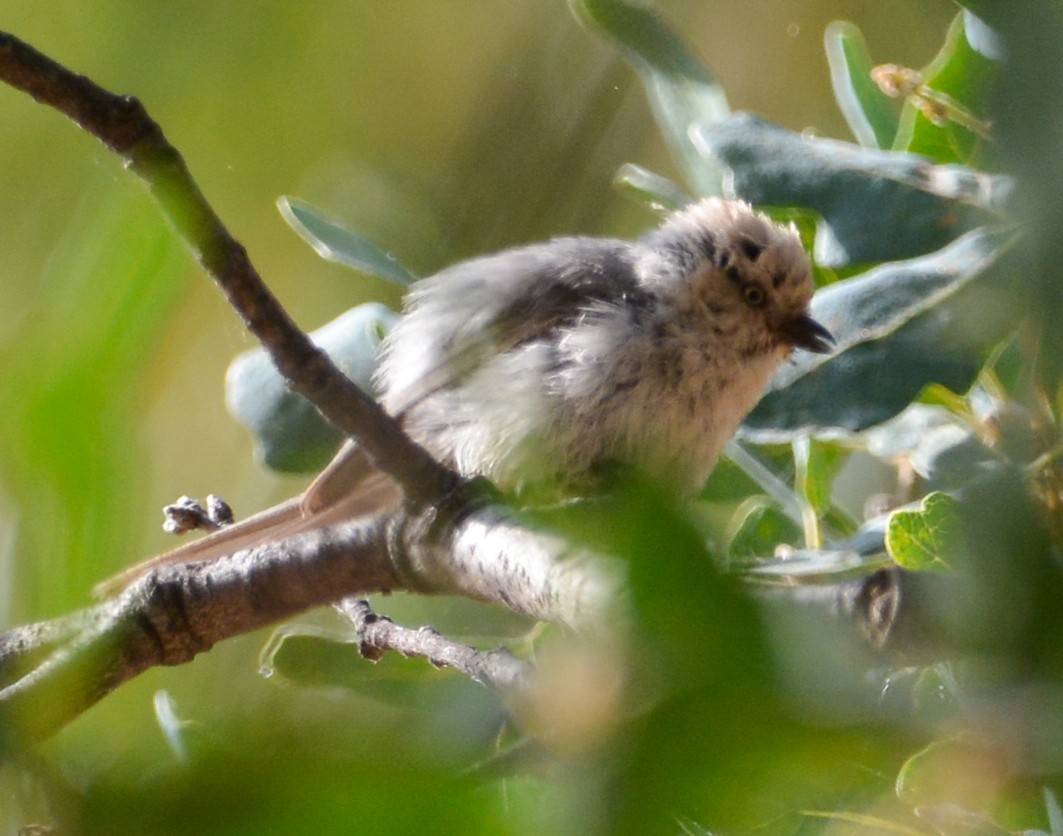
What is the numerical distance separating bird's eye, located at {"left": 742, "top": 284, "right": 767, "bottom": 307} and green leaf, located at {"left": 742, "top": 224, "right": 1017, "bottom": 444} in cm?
66

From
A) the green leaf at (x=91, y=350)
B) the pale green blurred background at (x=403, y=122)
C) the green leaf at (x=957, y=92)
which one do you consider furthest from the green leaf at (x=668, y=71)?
the green leaf at (x=91, y=350)

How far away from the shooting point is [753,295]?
234cm

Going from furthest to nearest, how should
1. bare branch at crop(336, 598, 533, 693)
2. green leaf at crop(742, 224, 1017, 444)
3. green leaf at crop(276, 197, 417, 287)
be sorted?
green leaf at crop(276, 197, 417, 287) → green leaf at crop(742, 224, 1017, 444) → bare branch at crop(336, 598, 533, 693)

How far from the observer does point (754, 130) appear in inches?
69.7

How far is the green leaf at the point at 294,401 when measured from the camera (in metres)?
2.07

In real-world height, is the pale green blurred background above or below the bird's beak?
above

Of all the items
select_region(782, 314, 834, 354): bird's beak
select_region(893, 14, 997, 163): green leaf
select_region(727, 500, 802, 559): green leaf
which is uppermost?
select_region(893, 14, 997, 163): green leaf

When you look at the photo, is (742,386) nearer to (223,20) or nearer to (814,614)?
(223,20)

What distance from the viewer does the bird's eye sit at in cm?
232

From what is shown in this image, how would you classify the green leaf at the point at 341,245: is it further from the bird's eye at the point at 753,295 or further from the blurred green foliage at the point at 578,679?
the blurred green foliage at the point at 578,679

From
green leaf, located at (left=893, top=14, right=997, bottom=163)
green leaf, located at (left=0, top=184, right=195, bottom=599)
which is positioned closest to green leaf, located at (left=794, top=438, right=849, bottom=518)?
green leaf, located at (left=893, top=14, right=997, bottom=163)

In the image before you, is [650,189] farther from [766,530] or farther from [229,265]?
[229,265]

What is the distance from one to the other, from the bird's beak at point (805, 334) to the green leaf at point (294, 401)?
0.72 metres

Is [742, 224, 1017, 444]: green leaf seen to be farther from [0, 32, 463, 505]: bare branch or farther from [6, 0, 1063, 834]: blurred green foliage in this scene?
[0, 32, 463, 505]: bare branch
